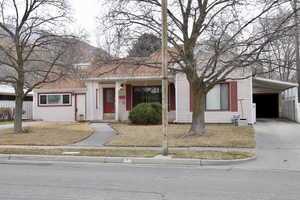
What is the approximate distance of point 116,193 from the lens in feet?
19.9

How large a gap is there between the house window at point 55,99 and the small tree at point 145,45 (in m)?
10.1

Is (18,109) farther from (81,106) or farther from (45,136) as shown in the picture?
(81,106)

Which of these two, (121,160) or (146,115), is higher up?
(146,115)

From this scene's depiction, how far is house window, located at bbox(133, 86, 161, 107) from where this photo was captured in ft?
74.9

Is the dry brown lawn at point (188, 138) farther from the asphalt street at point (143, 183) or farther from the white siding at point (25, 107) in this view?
the white siding at point (25, 107)

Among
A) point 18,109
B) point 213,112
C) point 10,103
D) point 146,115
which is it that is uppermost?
point 10,103

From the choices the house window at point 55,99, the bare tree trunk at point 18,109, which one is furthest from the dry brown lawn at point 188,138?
the house window at point 55,99

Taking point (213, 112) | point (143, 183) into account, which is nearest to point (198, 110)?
point (213, 112)

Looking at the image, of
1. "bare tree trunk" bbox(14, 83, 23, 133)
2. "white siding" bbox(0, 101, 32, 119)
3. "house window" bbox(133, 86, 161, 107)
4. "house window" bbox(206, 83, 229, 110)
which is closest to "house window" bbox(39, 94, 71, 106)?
"white siding" bbox(0, 101, 32, 119)

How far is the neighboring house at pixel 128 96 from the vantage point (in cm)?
1966

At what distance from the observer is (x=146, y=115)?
1931cm

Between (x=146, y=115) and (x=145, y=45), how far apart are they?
5955 mm

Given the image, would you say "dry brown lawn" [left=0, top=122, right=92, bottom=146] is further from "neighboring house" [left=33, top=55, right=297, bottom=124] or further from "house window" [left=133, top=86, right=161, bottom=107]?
"house window" [left=133, top=86, right=161, bottom=107]

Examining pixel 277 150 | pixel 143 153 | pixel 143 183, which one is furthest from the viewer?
pixel 277 150
